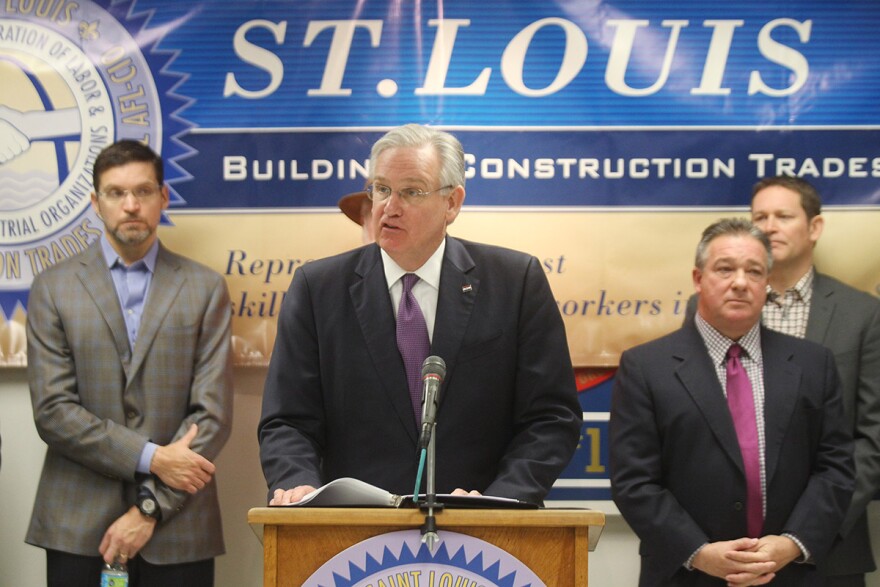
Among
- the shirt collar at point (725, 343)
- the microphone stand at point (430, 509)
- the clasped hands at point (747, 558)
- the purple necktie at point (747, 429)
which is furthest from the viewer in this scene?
the shirt collar at point (725, 343)

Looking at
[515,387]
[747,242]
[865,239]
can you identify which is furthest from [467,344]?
[865,239]

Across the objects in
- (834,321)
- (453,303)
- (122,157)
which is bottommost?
(453,303)

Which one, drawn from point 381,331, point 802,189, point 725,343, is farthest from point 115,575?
point 802,189

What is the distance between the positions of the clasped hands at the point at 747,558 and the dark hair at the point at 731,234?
84cm

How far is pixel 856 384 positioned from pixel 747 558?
93 centimetres

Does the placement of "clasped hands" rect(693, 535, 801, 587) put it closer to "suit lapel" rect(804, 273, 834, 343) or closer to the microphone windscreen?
"suit lapel" rect(804, 273, 834, 343)

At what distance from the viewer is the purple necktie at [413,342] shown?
8.63ft

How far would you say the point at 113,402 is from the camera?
3.70 metres

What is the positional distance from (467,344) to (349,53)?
186 cm

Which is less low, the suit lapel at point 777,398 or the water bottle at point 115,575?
the suit lapel at point 777,398

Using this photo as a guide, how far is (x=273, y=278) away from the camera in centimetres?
414

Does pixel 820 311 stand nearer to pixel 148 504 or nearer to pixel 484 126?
pixel 484 126

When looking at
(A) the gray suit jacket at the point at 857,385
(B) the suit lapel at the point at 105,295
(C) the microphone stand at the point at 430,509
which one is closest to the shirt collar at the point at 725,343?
(A) the gray suit jacket at the point at 857,385

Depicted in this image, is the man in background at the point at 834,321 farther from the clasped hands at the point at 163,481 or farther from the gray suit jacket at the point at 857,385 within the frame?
the clasped hands at the point at 163,481
